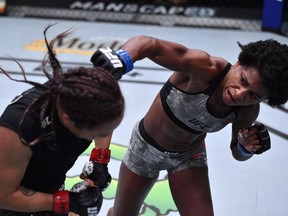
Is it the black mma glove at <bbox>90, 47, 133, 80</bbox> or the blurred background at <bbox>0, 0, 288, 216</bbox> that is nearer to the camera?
the black mma glove at <bbox>90, 47, 133, 80</bbox>

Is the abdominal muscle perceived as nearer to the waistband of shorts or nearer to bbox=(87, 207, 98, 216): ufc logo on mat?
the waistband of shorts

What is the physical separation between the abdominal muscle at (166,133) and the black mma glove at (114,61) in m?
0.50

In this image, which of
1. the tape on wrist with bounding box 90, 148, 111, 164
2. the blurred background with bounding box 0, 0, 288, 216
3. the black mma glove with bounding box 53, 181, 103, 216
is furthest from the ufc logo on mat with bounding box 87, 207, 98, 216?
the blurred background with bounding box 0, 0, 288, 216

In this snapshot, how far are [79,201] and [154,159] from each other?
63 cm

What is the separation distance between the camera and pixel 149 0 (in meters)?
6.43

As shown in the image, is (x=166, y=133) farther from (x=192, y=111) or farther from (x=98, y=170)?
(x=98, y=170)

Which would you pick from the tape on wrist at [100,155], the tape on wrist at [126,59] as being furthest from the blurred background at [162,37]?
the tape on wrist at [126,59]

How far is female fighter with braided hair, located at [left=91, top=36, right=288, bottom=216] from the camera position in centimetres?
197

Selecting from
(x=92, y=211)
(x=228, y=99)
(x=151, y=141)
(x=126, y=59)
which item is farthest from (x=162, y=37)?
(x=92, y=211)

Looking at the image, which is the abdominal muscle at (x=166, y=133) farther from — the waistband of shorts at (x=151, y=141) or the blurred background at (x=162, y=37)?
the blurred background at (x=162, y=37)

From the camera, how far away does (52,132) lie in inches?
62.9

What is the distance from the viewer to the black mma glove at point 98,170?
2.02 metres

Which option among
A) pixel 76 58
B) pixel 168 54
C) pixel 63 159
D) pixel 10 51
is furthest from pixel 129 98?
pixel 63 159

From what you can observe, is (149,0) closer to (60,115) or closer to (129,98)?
(129,98)
